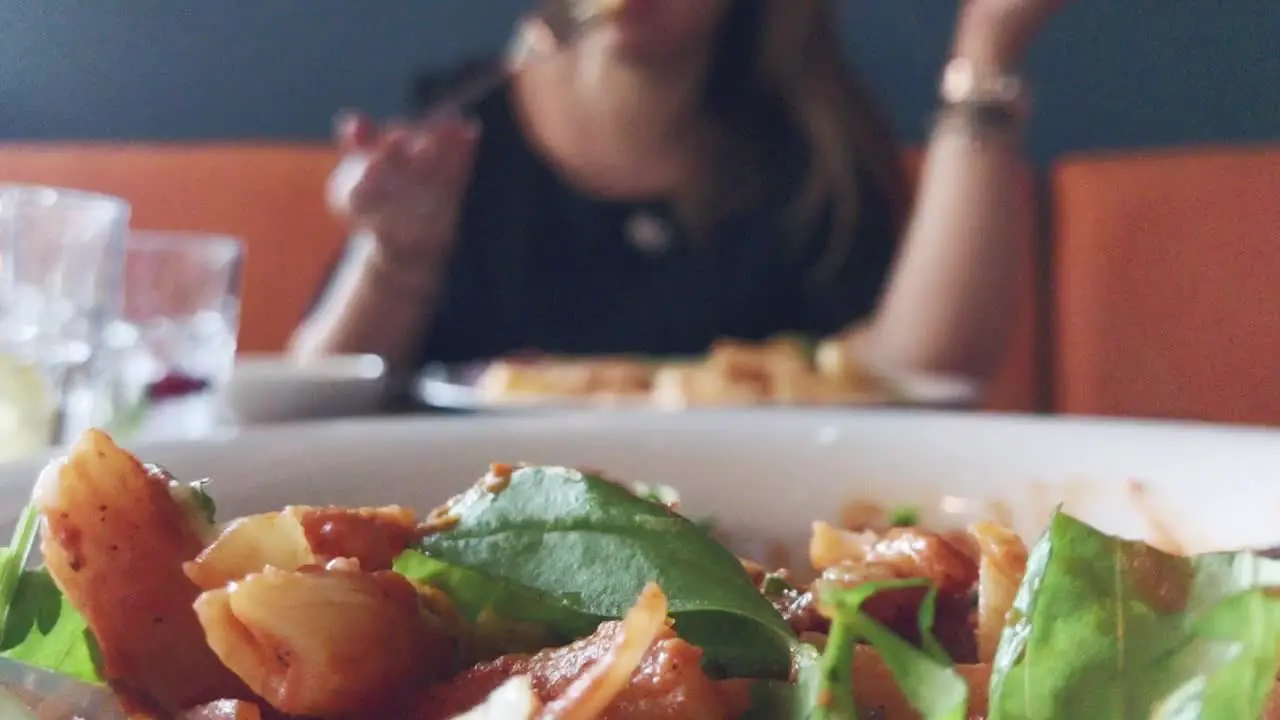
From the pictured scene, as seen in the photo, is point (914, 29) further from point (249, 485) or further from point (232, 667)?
point (232, 667)

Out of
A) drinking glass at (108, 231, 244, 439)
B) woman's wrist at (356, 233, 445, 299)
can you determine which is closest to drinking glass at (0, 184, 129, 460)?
drinking glass at (108, 231, 244, 439)

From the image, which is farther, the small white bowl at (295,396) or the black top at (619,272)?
the black top at (619,272)

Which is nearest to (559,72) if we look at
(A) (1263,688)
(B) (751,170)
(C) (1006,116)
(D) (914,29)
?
(B) (751,170)

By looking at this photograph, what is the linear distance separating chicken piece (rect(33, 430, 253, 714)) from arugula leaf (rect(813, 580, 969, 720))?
0.52ft

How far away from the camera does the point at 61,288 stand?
2.55 ft

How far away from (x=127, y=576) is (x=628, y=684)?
0.48 feet

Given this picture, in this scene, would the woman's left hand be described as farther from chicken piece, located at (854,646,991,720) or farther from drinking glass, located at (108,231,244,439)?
chicken piece, located at (854,646,991,720)

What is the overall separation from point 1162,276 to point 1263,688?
1.88m

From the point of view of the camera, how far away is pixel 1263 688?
212 millimetres

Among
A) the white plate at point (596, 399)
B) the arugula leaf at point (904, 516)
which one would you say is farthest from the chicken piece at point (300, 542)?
the white plate at point (596, 399)

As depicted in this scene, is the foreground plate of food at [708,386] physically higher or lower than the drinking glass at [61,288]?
lower

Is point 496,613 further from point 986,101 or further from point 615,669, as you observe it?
point 986,101

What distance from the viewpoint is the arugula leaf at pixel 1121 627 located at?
229 millimetres

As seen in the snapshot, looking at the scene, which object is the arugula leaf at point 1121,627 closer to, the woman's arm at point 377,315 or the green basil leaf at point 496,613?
the green basil leaf at point 496,613
